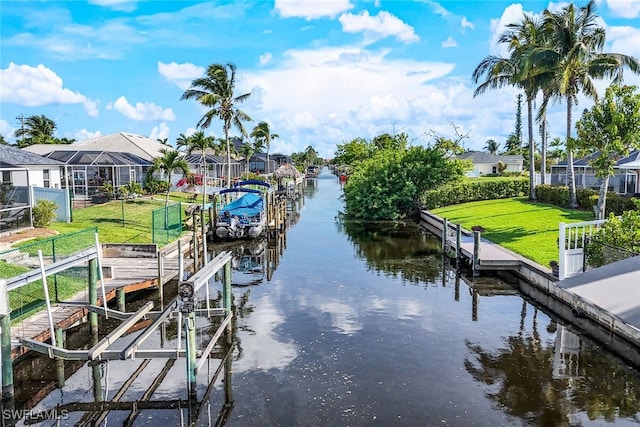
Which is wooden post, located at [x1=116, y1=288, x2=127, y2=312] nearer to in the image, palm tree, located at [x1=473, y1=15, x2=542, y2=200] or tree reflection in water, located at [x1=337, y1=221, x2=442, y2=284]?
tree reflection in water, located at [x1=337, y1=221, x2=442, y2=284]

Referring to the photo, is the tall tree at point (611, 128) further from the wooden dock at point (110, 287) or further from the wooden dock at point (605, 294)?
the wooden dock at point (110, 287)

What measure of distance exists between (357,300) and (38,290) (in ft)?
31.3

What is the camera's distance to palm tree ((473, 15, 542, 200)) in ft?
110

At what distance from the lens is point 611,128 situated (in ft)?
66.5

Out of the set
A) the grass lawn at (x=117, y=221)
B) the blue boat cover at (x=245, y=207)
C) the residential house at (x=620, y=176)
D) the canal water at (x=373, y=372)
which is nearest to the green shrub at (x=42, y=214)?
the grass lawn at (x=117, y=221)

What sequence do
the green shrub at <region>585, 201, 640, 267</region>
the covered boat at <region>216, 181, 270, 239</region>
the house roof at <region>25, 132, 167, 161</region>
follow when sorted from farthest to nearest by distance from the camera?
the house roof at <region>25, 132, 167, 161</region> < the covered boat at <region>216, 181, 270, 239</region> < the green shrub at <region>585, 201, 640, 267</region>

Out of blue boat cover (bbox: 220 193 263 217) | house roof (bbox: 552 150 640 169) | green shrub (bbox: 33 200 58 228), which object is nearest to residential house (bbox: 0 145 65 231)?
green shrub (bbox: 33 200 58 228)

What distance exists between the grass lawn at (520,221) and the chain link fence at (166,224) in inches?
607

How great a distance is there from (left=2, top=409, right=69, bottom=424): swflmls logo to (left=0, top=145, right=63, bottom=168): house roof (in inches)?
638

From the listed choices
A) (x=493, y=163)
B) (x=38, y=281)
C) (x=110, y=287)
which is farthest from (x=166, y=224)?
(x=493, y=163)

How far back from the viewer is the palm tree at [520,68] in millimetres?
33469

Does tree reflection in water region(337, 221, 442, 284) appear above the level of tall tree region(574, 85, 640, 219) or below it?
below

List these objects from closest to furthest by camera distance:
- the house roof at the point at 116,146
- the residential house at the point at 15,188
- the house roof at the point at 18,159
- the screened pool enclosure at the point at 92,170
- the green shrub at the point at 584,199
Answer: the residential house at the point at 15,188
the house roof at the point at 18,159
the green shrub at the point at 584,199
the screened pool enclosure at the point at 92,170
the house roof at the point at 116,146

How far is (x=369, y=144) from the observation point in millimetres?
84625
